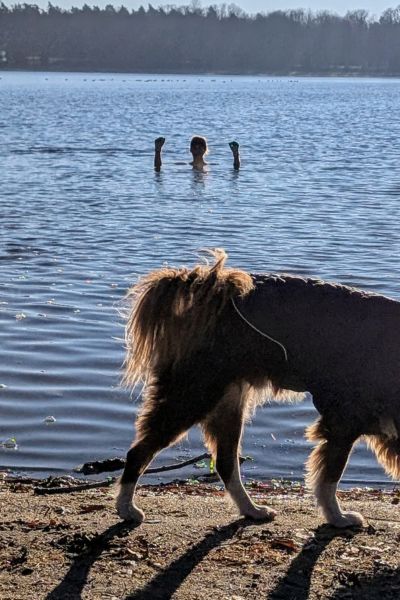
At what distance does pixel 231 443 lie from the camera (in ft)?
19.1

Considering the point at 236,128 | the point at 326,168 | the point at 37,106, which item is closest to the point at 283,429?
the point at 326,168

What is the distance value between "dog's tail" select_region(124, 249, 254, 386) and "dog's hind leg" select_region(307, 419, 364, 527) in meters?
0.78

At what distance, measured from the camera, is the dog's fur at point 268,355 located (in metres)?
5.41

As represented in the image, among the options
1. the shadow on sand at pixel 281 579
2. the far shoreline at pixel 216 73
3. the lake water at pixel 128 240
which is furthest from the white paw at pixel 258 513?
the far shoreline at pixel 216 73

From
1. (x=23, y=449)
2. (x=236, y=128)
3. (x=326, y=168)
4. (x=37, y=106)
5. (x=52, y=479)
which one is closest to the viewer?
(x=52, y=479)

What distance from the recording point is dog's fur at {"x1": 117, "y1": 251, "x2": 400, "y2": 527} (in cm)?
541

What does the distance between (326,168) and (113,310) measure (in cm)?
1857

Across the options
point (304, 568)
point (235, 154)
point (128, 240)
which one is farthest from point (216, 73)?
point (304, 568)

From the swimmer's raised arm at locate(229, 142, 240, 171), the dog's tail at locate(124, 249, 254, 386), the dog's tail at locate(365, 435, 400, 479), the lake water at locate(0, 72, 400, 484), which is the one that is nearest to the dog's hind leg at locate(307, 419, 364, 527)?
the dog's tail at locate(365, 435, 400, 479)

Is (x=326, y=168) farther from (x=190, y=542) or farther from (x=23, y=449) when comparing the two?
(x=190, y=542)

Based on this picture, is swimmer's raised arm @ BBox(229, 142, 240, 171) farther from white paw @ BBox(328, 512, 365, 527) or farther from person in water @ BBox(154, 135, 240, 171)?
white paw @ BBox(328, 512, 365, 527)

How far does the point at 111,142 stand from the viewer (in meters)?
37.9

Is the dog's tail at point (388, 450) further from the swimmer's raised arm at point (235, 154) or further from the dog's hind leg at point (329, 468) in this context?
the swimmer's raised arm at point (235, 154)

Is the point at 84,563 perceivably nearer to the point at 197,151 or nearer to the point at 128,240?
the point at 128,240
